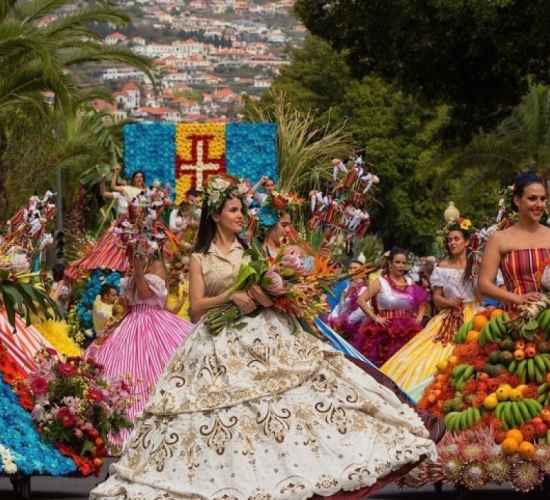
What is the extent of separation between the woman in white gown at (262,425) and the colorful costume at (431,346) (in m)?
5.17

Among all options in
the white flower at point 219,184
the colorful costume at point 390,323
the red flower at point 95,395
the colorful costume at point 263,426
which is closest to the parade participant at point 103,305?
the colorful costume at point 390,323

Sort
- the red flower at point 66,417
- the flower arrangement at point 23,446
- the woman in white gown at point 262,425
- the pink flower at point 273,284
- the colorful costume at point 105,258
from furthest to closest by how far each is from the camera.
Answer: the colorful costume at point 105,258
the red flower at point 66,417
the flower arrangement at point 23,446
the pink flower at point 273,284
the woman in white gown at point 262,425

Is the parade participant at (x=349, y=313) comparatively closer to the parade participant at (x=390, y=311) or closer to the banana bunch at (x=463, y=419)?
the parade participant at (x=390, y=311)

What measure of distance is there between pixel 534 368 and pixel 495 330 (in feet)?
Result: 1.09

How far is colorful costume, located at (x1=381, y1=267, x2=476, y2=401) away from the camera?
50.4ft

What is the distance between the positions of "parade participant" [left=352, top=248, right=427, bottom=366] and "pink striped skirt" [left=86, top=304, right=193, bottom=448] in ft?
7.50

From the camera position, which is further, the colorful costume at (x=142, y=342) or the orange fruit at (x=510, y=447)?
the colorful costume at (x=142, y=342)

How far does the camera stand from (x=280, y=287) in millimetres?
10109

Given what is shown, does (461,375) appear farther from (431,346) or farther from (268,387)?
(431,346)

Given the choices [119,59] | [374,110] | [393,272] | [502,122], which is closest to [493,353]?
[393,272]

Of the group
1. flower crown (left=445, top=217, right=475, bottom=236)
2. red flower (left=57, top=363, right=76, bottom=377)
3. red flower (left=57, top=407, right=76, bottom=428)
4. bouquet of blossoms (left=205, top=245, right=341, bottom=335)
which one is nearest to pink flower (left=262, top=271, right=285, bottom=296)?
bouquet of blossoms (left=205, top=245, right=341, bottom=335)

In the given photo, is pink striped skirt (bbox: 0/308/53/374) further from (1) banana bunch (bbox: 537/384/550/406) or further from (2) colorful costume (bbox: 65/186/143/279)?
(2) colorful costume (bbox: 65/186/143/279)

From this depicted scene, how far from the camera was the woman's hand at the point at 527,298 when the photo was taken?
11.1 metres

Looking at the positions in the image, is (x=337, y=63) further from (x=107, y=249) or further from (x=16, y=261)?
(x=16, y=261)
